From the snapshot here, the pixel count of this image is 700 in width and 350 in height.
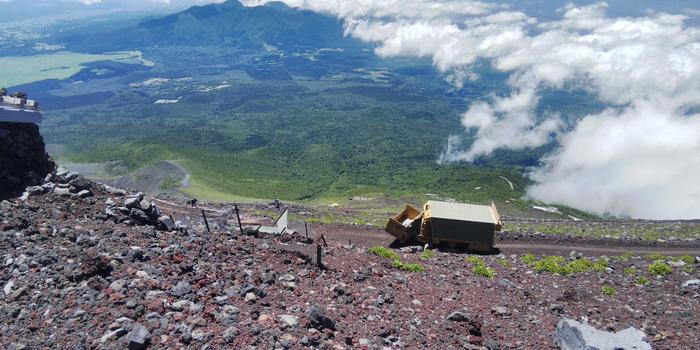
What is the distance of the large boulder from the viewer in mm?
→ 11094

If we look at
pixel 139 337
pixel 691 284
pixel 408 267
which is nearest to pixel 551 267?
pixel 691 284

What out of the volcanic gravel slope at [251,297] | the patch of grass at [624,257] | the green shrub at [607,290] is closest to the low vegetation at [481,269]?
the volcanic gravel slope at [251,297]

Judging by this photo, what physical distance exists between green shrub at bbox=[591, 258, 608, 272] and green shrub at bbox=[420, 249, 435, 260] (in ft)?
23.2

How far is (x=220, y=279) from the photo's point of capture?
510 inches

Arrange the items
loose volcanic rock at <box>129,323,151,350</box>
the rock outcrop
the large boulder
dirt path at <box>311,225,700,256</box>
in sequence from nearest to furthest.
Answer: loose volcanic rock at <box>129,323,151,350</box> < the large boulder < the rock outcrop < dirt path at <box>311,225,700,256</box>

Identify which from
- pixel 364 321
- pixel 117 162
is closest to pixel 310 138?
pixel 117 162

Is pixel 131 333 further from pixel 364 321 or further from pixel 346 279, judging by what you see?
pixel 346 279

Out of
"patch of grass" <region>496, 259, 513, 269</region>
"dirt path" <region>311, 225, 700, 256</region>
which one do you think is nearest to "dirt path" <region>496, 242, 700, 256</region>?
"dirt path" <region>311, 225, 700, 256</region>

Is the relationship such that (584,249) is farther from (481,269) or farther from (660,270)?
(481,269)

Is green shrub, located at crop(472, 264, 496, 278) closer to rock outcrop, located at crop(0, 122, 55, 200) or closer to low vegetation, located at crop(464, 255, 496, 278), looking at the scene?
low vegetation, located at crop(464, 255, 496, 278)

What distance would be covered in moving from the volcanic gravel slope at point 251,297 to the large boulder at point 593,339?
540mm

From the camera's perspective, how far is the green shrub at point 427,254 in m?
22.0

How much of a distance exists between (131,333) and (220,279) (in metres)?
3.23

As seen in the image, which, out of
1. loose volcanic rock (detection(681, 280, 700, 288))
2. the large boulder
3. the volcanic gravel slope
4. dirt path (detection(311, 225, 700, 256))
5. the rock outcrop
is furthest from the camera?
dirt path (detection(311, 225, 700, 256))
